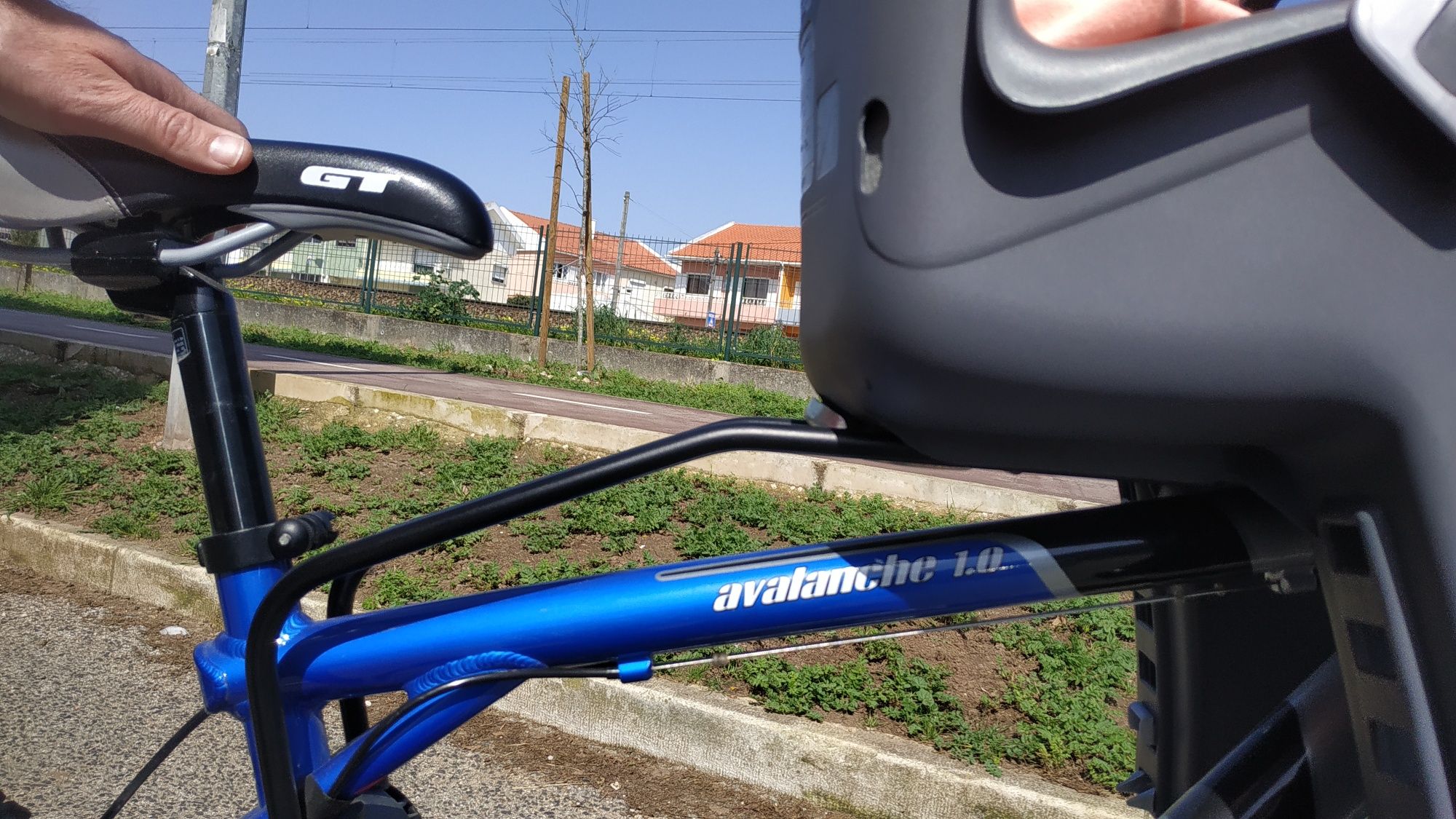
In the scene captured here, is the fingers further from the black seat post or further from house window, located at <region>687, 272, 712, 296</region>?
house window, located at <region>687, 272, 712, 296</region>

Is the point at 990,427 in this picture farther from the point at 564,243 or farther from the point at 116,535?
the point at 564,243

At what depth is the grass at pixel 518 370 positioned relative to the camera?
9.87 metres

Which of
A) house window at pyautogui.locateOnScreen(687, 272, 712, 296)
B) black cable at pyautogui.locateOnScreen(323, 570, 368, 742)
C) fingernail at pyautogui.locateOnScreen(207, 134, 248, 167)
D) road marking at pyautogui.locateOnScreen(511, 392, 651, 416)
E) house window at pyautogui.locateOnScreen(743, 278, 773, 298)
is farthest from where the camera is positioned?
house window at pyautogui.locateOnScreen(687, 272, 712, 296)

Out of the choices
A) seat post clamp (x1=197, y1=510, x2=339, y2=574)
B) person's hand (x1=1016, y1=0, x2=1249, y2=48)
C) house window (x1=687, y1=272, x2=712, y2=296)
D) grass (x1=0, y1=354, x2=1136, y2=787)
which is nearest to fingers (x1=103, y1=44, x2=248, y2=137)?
seat post clamp (x1=197, y1=510, x2=339, y2=574)

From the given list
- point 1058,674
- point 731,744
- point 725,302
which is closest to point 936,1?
point 731,744

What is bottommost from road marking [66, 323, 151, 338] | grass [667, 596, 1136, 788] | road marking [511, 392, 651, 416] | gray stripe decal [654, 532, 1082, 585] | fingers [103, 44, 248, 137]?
grass [667, 596, 1136, 788]

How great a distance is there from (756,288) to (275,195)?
477 inches

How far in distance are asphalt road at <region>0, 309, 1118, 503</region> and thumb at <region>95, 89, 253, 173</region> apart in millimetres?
3599

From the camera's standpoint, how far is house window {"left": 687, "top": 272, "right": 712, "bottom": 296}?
14898 mm

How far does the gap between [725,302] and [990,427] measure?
41.0 feet

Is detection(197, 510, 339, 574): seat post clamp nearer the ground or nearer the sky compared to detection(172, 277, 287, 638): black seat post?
nearer the ground

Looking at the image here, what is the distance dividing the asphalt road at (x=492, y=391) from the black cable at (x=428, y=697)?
3.51 m

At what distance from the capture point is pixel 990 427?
76 cm

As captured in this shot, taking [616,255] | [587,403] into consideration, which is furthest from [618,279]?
[587,403]
